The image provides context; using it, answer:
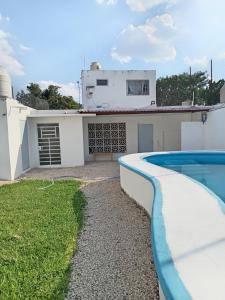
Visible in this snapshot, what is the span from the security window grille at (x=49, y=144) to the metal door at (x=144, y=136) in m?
6.49

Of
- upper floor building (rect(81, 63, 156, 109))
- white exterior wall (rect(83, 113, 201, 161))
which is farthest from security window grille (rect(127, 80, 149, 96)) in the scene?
white exterior wall (rect(83, 113, 201, 161))

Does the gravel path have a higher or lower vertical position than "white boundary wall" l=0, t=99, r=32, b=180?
lower

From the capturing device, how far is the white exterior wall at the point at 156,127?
1959 centimetres

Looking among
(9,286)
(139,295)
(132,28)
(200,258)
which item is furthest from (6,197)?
(132,28)

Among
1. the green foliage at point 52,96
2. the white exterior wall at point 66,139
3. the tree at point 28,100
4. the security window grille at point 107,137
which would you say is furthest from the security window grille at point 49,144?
the green foliage at point 52,96

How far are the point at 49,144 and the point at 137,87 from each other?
13.3 metres

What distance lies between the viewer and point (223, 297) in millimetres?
2264

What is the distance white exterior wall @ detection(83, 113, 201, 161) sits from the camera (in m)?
19.6

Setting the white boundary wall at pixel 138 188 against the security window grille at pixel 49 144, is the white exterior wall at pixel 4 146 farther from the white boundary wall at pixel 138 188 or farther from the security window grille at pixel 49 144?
the white boundary wall at pixel 138 188

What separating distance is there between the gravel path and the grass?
253mm

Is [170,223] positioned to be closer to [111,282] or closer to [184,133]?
[111,282]

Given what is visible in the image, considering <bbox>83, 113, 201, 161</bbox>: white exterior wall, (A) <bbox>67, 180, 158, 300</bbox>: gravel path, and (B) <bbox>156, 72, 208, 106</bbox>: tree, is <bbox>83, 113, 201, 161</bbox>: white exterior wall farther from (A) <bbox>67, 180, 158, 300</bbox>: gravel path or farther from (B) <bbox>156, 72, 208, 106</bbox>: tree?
(B) <bbox>156, 72, 208, 106</bbox>: tree

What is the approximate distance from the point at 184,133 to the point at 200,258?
51.7 feet

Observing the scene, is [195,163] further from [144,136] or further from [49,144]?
[49,144]
